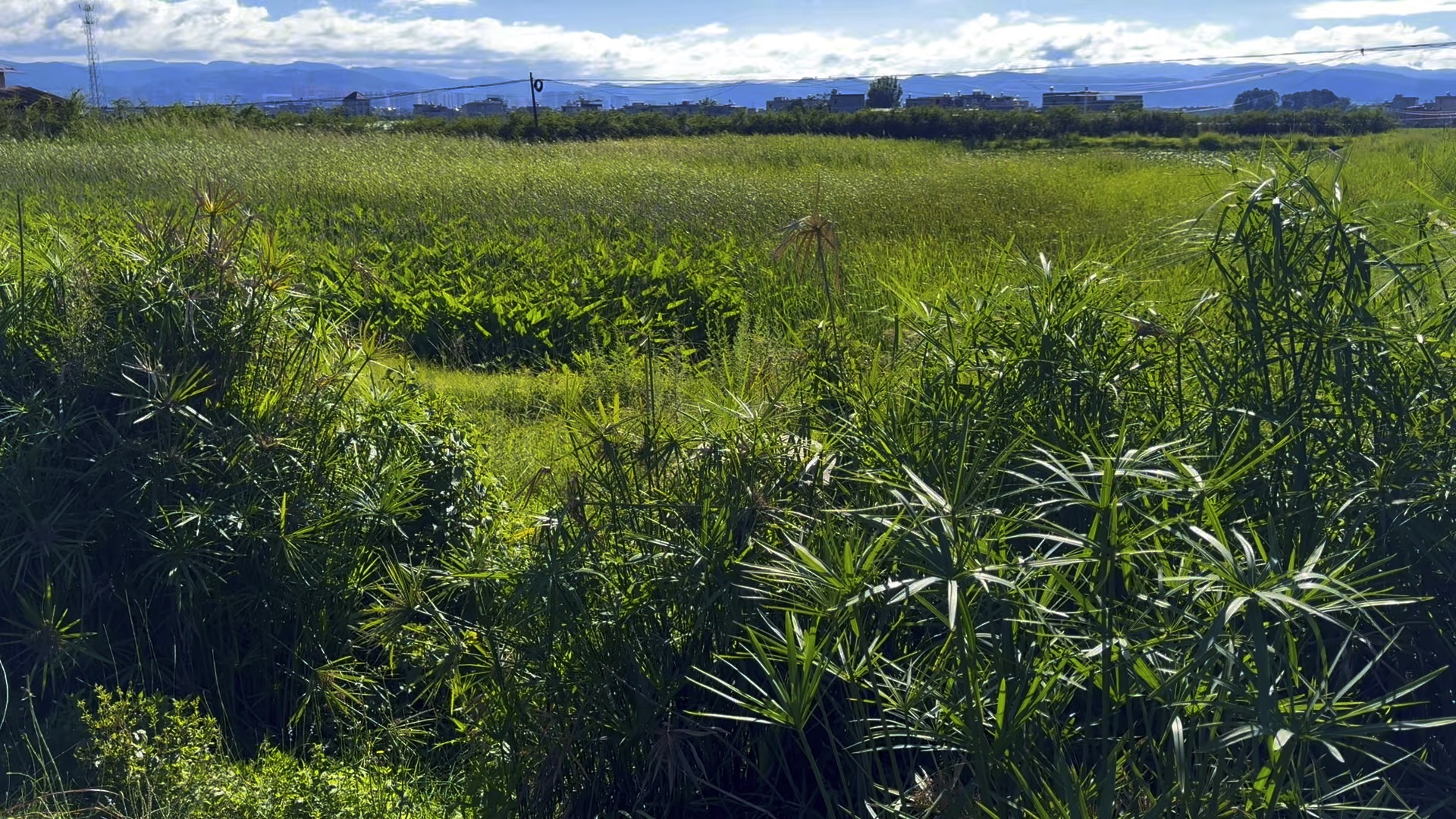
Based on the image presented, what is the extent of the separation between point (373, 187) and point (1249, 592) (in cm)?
1403

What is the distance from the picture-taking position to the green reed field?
6.09 ft

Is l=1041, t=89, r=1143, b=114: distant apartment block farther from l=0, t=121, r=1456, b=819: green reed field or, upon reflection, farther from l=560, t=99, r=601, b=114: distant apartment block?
l=0, t=121, r=1456, b=819: green reed field

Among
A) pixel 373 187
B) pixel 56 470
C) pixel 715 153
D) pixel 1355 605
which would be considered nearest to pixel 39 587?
pixel 56 470

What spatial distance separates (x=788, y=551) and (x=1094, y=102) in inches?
1857

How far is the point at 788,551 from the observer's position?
2.50 meters

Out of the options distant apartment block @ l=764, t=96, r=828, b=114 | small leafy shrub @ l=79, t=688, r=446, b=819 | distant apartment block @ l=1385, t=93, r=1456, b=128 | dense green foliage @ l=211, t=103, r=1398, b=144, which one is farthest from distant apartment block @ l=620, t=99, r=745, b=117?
small leafy shrub @ l=79, t=688, r=446, b=819

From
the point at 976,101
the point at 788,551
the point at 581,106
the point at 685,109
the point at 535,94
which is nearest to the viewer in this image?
the point at 788,551

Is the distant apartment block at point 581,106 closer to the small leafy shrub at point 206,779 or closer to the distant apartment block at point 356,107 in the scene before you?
the distant apartment block at point 356,107

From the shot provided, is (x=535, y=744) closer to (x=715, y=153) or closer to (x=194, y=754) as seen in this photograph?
(x=194, y=754)

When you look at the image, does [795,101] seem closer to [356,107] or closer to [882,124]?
[882,124]

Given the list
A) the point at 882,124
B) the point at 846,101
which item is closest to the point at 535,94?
the point at 882,124

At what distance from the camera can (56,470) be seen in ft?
10.9

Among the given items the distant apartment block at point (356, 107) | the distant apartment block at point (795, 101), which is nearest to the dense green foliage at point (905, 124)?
the distant apartment block at point (356, 107)

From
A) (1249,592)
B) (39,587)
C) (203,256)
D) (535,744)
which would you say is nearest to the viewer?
(1249,592)
